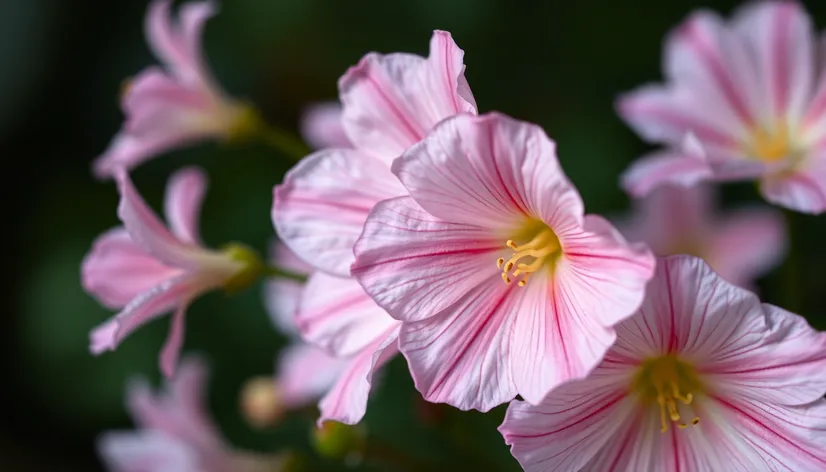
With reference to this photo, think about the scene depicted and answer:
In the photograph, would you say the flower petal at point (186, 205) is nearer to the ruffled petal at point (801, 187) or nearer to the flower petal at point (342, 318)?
the flower petal at point (342, 318)

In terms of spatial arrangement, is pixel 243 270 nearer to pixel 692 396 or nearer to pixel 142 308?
pixel 142 308

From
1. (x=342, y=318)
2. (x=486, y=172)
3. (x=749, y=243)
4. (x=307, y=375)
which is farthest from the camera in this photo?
(x=749, y=243)

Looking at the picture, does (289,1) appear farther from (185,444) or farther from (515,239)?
(515,239)

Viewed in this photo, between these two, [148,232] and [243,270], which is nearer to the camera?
[148,232]

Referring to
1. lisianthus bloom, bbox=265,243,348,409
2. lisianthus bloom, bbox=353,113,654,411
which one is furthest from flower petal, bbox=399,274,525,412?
lisianthus bloom, bbox=265,243,348,409

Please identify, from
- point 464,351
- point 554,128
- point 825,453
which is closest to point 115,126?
point 554,128

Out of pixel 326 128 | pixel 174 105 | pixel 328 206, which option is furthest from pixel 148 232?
pixel 326 128
